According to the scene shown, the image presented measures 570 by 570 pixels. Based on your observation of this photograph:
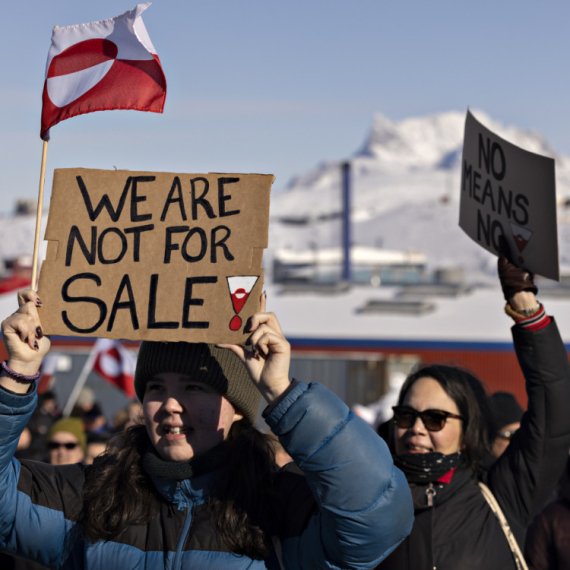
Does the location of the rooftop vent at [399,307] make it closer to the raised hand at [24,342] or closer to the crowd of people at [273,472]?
the crowd of people at [273,472]

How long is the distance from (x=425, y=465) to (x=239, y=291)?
116cm

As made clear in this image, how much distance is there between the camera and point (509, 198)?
3.36 meters

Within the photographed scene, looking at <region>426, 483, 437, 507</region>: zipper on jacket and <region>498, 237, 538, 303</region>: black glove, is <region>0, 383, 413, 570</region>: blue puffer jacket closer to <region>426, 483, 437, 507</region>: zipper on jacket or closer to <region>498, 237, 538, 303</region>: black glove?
<region>426, 483, 437, 507</region>: zipper on jacket

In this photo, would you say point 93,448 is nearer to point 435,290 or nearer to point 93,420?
point 93,420

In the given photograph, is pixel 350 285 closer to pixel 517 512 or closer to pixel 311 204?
pixel 517 512

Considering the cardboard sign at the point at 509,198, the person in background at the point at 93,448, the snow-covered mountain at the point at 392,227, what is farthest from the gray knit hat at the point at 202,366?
the snow-covered mountain at the point at 392,227

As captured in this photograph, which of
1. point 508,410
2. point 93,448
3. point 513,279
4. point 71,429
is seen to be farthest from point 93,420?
point 513,279

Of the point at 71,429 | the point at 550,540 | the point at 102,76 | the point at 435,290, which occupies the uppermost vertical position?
the point at 435,290

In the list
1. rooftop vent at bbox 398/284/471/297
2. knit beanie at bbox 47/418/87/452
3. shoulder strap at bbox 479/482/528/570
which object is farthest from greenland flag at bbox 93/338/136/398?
rooftop vent at bbox 398/284/471/297

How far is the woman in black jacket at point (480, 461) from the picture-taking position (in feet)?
9.89

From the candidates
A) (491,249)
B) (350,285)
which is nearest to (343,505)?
(491,249)

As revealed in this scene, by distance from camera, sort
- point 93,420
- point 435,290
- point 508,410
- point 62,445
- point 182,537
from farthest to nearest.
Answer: point 435,290 < point 93,420 < point 62,445 < point 508,410 < point 182,537

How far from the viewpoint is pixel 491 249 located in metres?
3.34

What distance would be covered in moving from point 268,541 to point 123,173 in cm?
123
